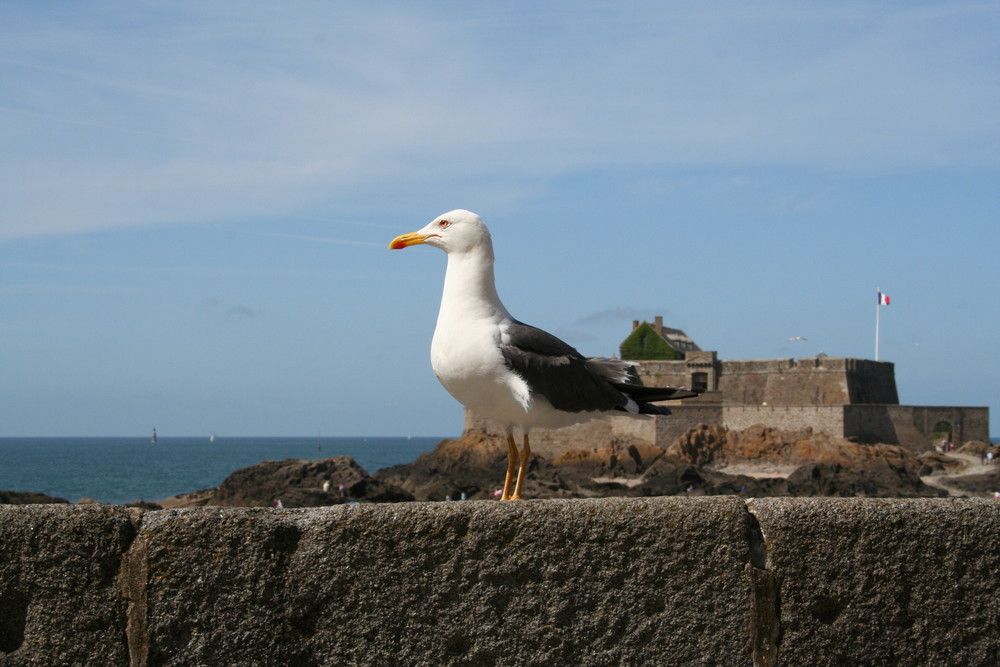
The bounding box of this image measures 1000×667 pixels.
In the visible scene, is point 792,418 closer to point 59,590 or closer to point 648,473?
point 648,473

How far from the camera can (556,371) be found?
4.97m

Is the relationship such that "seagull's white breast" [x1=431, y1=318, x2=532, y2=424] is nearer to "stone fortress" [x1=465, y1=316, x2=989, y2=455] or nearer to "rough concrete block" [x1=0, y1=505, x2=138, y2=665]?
"rough concrete block" [x1=0, y1=505, x2=138, y2=665]

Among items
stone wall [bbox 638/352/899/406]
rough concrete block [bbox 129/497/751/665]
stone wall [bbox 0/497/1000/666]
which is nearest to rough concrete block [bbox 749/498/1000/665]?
stone wall [bbox 0/497/1000/666]

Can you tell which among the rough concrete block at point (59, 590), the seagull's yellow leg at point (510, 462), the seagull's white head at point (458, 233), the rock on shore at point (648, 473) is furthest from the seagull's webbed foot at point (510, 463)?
the rock on shore at point (648, 473)

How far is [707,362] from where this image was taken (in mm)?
64438

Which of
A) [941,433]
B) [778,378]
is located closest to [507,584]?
[778,378]

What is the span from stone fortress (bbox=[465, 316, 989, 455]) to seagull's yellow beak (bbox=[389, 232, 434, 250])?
172 ft

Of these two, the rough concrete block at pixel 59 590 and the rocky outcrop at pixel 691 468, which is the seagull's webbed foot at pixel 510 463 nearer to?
the rough concrete block at pixel 59 590

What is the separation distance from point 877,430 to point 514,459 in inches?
2313

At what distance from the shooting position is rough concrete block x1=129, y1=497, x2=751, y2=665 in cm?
349

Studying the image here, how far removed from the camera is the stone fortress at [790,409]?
2287 inches

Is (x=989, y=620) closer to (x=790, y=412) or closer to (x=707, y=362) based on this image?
Result: (x=790, y=412)

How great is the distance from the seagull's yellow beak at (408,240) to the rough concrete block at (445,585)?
171 cm

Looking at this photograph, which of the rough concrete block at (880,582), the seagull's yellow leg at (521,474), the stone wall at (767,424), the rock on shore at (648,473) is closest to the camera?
the rough concrete block at (880,582)
